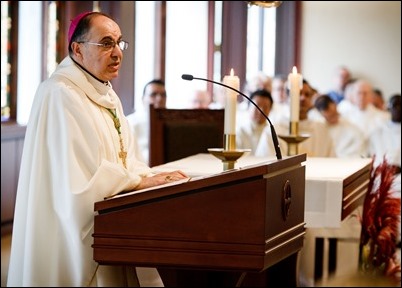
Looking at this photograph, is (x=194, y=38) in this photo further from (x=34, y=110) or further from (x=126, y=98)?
(x=34, y=110)

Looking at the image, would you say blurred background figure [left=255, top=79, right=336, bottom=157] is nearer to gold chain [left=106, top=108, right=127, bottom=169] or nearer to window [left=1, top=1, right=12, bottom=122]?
window [left=1, top=1, right=12, bottom=122]

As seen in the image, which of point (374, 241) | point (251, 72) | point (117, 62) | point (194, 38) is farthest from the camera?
point (251, 72)

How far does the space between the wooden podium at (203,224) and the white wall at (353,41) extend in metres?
14.7

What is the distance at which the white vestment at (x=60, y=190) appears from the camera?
3.58m

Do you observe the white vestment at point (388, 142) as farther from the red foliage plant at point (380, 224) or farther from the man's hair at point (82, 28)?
the man's hair at point (82, 28)

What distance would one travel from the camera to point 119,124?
4168 mm

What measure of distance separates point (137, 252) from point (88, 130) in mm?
548

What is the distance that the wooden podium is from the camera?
3.28 m

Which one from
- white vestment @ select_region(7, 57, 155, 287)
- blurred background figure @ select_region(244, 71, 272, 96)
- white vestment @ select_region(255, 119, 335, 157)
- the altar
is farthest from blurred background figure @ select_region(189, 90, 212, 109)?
white vestment @ select_region(7, 57, 155, 287)

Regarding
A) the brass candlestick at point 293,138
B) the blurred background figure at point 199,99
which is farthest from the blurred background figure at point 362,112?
the brass candlestick at point 293,138

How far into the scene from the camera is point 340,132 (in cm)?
1055

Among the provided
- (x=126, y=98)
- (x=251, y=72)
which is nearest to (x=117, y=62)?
(x=126, y=98)

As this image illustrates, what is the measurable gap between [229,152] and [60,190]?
0.96 meters

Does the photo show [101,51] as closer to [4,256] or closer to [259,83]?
[4,256]
